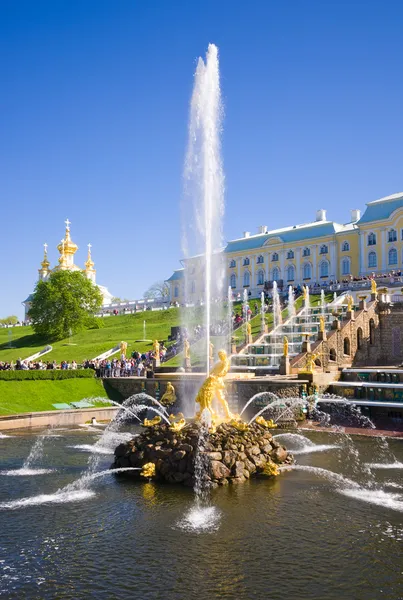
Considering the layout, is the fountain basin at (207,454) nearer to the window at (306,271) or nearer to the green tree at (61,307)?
the green tree at (61,307)

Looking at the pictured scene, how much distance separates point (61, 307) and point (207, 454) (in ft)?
177

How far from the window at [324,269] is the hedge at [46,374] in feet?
142

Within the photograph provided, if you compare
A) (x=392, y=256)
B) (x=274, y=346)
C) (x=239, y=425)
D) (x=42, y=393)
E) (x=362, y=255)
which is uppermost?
(x=362, y=255)

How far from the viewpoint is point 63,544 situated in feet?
32.8

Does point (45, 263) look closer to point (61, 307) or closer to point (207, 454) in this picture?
point (61, 307)

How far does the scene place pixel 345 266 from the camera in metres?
69.4

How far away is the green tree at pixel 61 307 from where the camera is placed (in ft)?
211

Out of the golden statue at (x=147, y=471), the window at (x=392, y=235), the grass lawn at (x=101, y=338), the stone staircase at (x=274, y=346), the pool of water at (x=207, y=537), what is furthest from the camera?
the window at (x=392, y=235)

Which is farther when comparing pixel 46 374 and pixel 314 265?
pixel 314 265

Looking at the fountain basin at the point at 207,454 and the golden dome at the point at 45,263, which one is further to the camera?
the golden dome at the point at 45,263

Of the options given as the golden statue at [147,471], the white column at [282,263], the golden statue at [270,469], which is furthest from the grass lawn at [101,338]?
the golden statue at [270,469]

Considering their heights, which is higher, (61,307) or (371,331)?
(61,307)

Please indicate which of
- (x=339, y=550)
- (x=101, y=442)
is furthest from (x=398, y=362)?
(x=339, y=550)

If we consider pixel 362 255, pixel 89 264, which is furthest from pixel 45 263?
pixel 362 255
